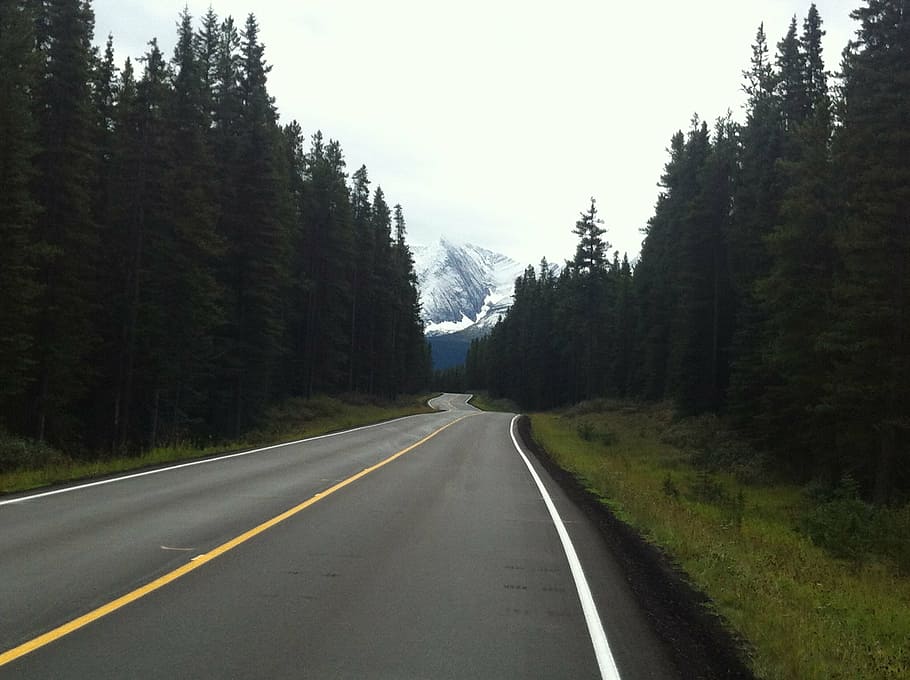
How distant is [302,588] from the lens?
7.16 metres

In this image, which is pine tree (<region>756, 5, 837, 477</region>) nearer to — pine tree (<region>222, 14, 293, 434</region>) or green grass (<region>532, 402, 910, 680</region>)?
green grass (<region>532, 402, 910, 680</region>)

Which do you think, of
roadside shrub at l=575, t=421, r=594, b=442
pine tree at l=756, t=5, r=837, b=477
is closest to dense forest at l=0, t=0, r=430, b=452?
roadside shrub at l=575, t=421, r=594, b=442

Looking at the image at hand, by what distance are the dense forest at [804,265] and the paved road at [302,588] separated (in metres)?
12.3

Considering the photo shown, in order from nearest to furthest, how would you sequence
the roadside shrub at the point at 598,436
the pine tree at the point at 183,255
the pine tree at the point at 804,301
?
the pine tree at the point at 804,301
the pine tree at the point at 183,255
the roadside shrub at the point at 598,436

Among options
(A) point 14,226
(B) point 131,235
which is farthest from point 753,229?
(A) point 14,226

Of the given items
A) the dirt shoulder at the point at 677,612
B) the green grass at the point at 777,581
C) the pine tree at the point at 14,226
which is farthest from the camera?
the pine tree at the point at 14,226

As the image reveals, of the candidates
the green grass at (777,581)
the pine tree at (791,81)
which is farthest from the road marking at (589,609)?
the pine tree at (791,81)

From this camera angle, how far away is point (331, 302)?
58.8 meters

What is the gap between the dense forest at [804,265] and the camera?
19984 mm

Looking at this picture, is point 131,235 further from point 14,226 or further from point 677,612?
point 677,612

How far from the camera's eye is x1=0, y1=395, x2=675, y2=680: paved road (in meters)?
5.27

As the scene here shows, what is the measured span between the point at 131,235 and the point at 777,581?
2747 cm

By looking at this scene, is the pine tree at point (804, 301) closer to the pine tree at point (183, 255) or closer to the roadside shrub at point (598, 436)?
the roadside shrub at point (598, 436)

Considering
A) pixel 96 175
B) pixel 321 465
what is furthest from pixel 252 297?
pixel 321 465
